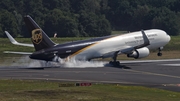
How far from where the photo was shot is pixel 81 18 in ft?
573

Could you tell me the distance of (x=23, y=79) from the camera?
6225 centimetres

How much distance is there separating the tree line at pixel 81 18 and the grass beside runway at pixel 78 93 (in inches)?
3783

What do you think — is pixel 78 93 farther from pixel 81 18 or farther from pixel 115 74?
pixel 81 18

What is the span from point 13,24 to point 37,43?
3340 inches

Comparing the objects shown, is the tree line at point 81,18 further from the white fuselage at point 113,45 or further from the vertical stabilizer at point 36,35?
the vertical stabilizer at point 36,35

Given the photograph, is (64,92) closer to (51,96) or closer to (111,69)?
(51,96)

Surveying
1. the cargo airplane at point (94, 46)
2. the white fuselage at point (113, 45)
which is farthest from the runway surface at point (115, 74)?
the white fuselage at point (113, 45)

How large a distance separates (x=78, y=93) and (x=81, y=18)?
125 m

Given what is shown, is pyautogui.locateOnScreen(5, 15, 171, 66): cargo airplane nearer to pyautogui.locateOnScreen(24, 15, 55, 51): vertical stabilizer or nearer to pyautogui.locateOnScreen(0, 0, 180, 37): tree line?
pyautogui.locateOnScreen(24, 15, 55, 51): vertical stabilizer

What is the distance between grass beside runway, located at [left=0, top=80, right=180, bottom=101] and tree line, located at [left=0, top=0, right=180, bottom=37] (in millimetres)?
96080

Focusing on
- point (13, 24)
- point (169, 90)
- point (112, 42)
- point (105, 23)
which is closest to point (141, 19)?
point (105, 23)

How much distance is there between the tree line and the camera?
162m

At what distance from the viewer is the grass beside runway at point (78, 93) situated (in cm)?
4728

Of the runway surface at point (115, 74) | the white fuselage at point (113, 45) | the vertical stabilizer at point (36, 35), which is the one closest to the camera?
the runway surface at point (115, 74)
